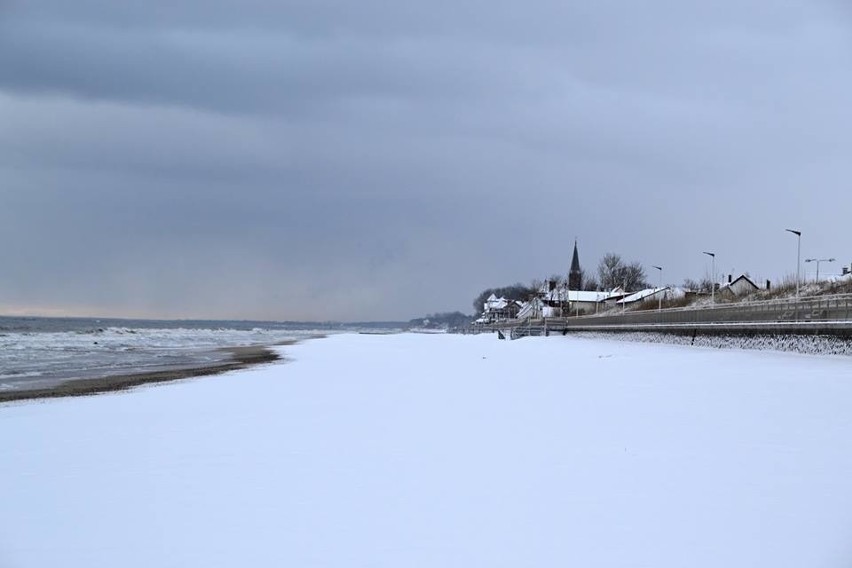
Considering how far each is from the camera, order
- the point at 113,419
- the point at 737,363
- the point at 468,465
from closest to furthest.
A: the point at 468,465
the point at 113,419
the point at 737,363

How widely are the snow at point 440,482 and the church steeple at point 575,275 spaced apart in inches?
6232

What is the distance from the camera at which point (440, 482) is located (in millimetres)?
8359

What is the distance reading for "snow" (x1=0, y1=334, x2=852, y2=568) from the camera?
635 centimetres

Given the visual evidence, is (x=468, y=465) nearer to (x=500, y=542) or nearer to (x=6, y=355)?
(x=500, y=542)

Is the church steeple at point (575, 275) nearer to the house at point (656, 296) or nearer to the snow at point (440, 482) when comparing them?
the house at point (656, 296)

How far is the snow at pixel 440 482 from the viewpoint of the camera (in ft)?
20.8

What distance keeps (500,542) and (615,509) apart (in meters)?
1.50

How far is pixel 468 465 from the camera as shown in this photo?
9164mm

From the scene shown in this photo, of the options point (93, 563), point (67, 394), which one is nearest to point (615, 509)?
point (93, 563)

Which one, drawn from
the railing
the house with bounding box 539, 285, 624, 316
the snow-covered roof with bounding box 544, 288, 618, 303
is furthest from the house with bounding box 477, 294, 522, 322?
the railing

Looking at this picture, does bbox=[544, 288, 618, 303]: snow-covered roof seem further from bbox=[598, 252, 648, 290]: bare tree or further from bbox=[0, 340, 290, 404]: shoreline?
bbox=[0, 340, 290, 404]: shoreline

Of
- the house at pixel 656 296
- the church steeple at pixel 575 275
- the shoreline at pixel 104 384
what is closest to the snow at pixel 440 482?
the shoreline at pixel 104 384

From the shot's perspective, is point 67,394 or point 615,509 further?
point 67,394

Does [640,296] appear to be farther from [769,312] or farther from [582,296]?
[769,312]
